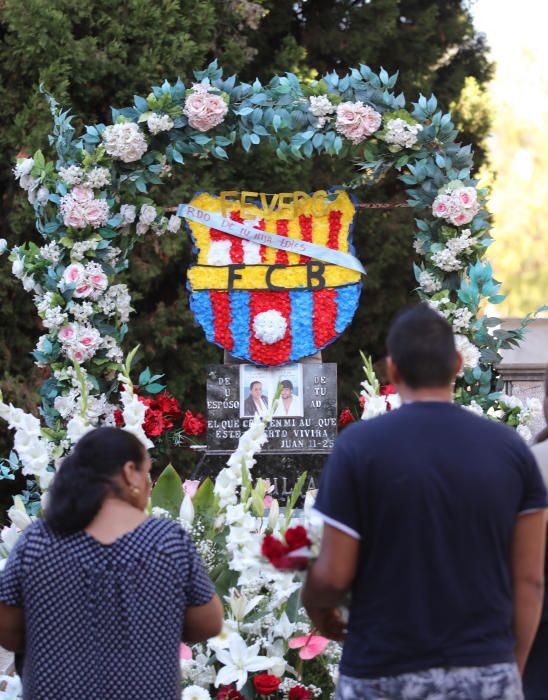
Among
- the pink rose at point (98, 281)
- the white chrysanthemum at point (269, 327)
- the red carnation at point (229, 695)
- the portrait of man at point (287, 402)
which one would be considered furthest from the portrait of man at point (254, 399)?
the red carnation at point (229, 695)

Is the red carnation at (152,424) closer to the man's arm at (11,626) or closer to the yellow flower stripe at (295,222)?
the yellow flower stripe at (295,222)

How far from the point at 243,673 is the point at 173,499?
0.93 metres

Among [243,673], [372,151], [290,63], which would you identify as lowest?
[243,673]

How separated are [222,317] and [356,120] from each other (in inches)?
58.2

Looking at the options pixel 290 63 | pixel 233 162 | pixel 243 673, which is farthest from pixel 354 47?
pixel 243 673

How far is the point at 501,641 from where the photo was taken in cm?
252

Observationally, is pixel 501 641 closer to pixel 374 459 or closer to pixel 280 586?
pixel 374 459

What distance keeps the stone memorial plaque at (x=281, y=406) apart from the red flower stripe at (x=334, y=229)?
770 mm

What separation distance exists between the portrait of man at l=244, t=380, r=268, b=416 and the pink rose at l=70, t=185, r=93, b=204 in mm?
1547

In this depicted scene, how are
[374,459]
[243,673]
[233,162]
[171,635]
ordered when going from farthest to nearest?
[233,162], [243,673], [171,635], [374,459]

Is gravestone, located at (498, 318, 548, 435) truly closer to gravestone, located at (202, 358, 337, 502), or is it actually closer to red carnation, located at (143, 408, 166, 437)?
gravestone, located at (202, 358, 337, 502)

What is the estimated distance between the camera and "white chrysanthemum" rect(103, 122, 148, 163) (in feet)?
22.8

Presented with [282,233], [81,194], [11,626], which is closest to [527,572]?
[11,626]

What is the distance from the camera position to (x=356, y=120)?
6.83 m
